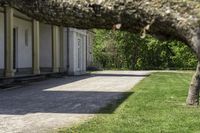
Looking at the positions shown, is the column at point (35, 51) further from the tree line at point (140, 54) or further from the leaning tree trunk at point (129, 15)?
the tree line at point (140, 54)

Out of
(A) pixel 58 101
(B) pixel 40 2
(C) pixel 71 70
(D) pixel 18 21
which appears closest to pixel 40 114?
(A) pixel 58 101

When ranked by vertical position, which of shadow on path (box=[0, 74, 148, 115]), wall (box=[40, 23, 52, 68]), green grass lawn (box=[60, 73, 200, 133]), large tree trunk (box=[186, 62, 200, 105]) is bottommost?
shadow on path (box=[0, 74, 148, 115])

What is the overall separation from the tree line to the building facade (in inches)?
950

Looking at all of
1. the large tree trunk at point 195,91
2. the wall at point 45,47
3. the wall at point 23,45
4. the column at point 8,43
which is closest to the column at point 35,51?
the wall at point 23,45

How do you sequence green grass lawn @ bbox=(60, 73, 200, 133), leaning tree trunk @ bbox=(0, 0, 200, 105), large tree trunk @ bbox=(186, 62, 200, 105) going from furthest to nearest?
large tree trunk @ bbox=(186, 62, 200, 105) < green grass lawn @ bbox=(60, 73, 200, 133) < leaning tree trunk @ bbox=(0, 0, 200, 105)

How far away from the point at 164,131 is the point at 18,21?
22033 mm

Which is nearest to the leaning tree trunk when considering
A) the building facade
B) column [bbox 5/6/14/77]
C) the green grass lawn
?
the green grass lawn

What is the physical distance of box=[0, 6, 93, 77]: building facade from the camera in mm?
25984

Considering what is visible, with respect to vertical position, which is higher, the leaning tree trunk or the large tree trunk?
the leaning tree trunk

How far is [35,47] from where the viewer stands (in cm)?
3059

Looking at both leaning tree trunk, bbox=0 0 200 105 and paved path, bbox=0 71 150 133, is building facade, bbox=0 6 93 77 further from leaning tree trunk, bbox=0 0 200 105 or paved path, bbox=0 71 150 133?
leaning tree trunk, bbox=0 0 200 105

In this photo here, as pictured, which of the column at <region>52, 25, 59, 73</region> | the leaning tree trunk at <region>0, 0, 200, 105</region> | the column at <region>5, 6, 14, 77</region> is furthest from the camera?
the column at <region>52, 25, 59, 73</region>

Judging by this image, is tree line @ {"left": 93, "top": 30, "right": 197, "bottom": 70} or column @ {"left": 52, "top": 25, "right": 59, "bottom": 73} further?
tree line @ {"left": 93, "top": 30, "right": 197, "bottom": 70}

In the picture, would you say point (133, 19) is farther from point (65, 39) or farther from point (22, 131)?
point (65, 39)
